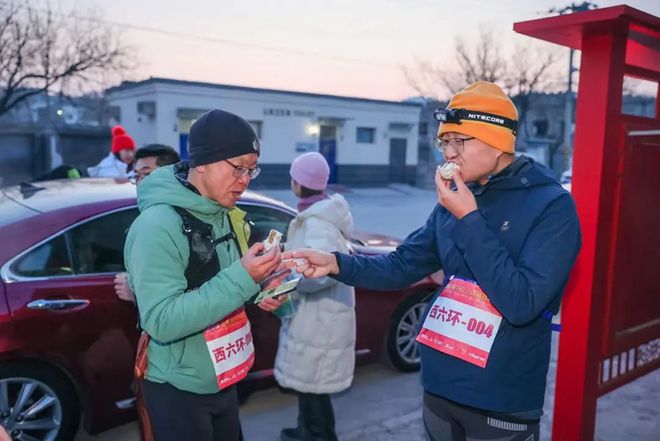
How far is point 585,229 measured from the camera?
8.65 ft

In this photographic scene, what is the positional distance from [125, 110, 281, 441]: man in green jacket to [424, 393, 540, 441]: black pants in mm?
726

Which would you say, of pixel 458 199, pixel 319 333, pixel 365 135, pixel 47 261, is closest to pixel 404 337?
pixel 319 333

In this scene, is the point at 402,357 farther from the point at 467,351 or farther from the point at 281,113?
the point at 281,113

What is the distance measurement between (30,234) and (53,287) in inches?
13.3

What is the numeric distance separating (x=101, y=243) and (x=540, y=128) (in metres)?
45.0

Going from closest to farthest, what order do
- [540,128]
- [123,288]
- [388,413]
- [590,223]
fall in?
[590,223] → [123,288] → [388,413] → [540,128]

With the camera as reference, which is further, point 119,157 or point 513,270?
point 119,157

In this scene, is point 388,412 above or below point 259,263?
below

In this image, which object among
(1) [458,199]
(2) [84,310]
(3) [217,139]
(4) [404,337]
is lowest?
→ (4) [404,337]

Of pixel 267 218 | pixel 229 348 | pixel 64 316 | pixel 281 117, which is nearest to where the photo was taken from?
pixel 229 348

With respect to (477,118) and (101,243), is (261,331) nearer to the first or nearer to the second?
(101,243)

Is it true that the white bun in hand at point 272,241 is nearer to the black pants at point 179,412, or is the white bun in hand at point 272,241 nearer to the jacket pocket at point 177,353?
the jacket pocket at point 177,353

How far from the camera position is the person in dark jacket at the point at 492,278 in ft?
5.71

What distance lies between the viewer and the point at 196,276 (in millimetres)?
1952
